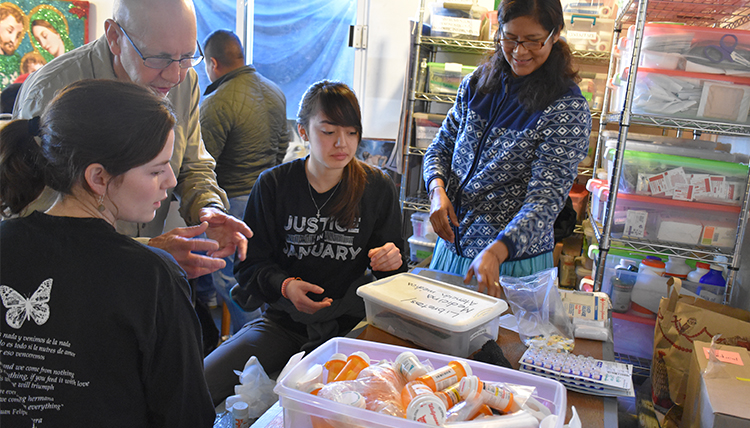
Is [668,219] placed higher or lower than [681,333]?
higher

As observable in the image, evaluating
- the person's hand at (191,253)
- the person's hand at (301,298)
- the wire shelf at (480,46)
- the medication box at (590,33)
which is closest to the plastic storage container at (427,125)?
the wire shelf at (480,46)

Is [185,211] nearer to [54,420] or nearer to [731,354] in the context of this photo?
[54,420]

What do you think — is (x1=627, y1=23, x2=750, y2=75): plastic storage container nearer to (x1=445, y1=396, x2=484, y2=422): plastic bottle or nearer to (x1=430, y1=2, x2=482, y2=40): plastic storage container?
(x1=430, y1=2, x2=482, y2=40): plastic storage container

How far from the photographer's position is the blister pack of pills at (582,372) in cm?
86

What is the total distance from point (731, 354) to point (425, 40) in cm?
248

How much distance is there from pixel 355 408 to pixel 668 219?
2.04m

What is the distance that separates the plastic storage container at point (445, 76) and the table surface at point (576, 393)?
234 centimetres

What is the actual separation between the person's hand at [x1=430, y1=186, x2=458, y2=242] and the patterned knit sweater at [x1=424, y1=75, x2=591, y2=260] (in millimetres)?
59

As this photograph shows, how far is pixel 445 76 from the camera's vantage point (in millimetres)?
3186

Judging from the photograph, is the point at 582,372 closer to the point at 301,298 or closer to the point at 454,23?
the point at 301,298

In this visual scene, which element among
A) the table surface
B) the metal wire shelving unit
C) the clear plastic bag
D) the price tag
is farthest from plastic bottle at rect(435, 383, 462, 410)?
the metal wire shelving unit

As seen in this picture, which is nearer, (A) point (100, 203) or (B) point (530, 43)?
(A) point (100, 203)

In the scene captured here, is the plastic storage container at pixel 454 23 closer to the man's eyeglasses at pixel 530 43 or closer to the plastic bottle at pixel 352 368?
the man's eyeglasses at pixel 530 43

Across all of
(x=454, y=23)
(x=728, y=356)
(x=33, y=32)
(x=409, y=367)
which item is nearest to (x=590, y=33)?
(x=454, y=23)
